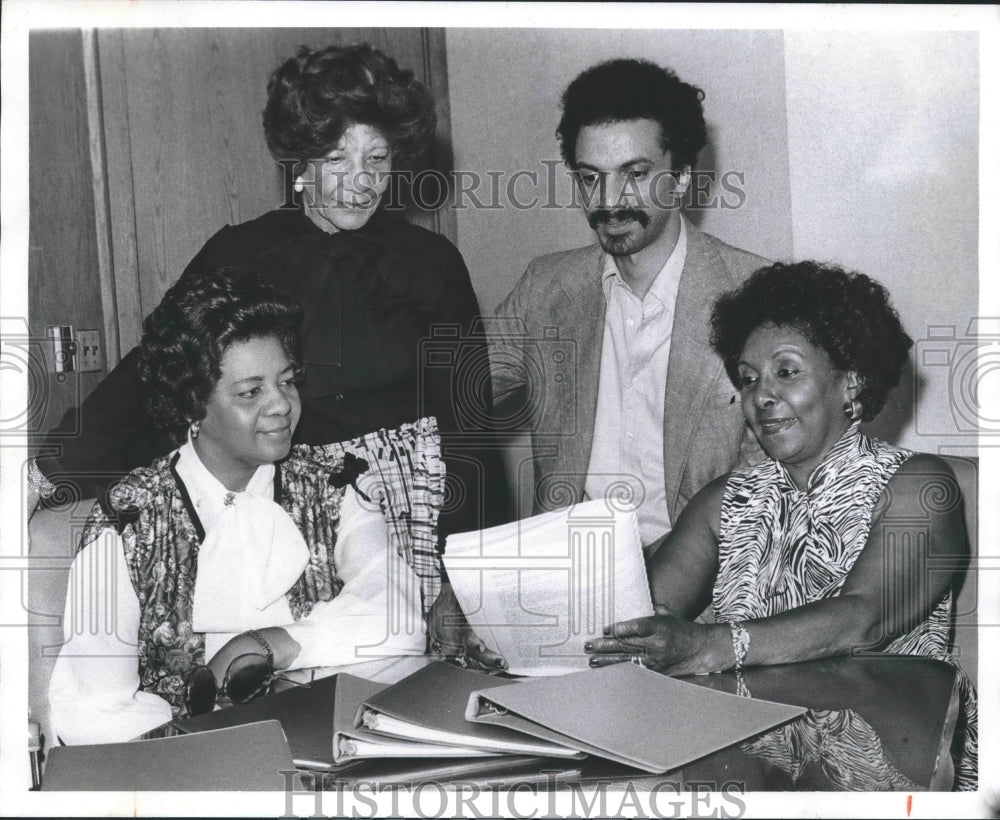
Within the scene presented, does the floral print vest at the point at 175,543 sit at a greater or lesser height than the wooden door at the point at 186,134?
lesser

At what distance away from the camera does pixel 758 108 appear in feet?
6.75

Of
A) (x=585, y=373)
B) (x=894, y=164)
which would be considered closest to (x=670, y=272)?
(x=585, y=373)

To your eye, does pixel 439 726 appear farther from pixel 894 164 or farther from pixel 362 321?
pixel 894 164

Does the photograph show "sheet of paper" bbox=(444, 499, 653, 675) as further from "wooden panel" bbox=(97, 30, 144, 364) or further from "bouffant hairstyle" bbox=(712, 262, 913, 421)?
"wooden panel" bbox=(97, 30, 144, 364)

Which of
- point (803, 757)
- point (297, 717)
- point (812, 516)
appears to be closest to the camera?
point (803, 757)

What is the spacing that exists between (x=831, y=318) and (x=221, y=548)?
4.17 feet

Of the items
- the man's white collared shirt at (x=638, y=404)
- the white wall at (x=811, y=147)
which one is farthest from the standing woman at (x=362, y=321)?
the man's white collared shirt at (x=638, y=404)

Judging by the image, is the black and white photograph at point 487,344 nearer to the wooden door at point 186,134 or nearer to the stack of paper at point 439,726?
the wooden door at point 186,134

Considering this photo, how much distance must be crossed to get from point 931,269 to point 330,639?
1.39 meters

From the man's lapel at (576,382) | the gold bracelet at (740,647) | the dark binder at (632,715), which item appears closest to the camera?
the dark binder at (632,715)

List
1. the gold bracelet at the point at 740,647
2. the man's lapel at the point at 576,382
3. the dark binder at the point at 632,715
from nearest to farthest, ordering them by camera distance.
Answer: the dark binder at the point at 632,715 < the gold bracelet at the point at 740,647 < the man's lapel at the point at 576,382

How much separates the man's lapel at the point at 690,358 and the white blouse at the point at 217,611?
1.90 ft

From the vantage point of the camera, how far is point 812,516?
203 cm

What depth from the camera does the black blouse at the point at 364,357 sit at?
2.07 m
